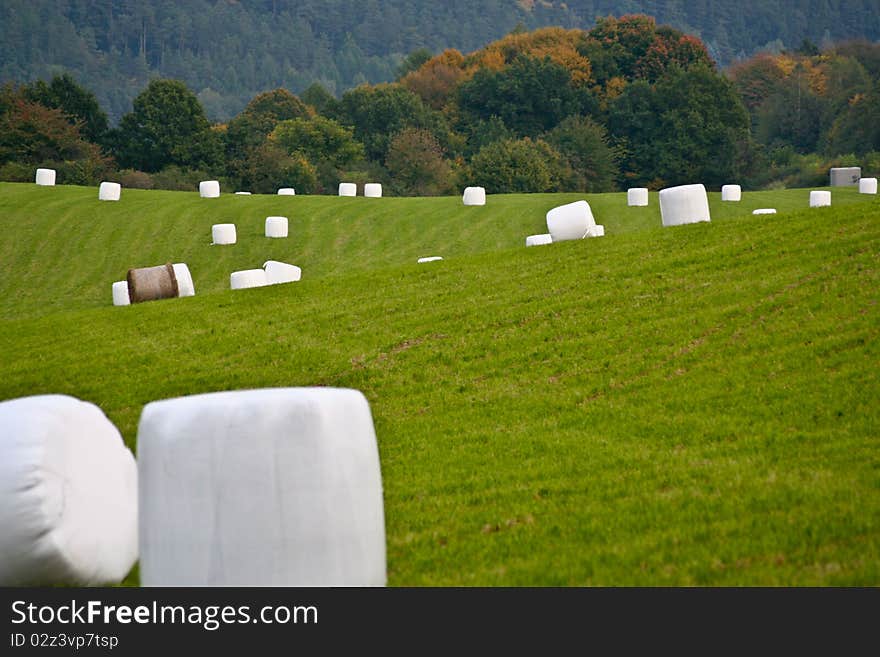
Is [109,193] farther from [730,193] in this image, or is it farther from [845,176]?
[845,176]

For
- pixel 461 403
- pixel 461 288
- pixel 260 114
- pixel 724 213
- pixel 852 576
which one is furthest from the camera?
pixel 260 114

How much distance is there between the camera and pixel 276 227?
50.2m

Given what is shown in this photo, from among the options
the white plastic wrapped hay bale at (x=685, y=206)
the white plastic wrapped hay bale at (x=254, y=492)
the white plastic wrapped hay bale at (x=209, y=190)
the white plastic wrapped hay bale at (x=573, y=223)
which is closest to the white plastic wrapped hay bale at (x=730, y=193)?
the white plastic wrapped hay bale at (x=209, y=190)

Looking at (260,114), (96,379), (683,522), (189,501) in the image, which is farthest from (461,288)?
(260,114)

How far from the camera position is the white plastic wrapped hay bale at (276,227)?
165ft

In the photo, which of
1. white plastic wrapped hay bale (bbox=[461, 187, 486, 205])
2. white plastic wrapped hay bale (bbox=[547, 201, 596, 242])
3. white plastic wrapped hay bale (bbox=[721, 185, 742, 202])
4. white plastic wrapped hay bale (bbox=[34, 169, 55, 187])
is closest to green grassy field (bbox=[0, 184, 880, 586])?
white plastic wrapped hay bale (bbox=[547, 201, 596, 242])

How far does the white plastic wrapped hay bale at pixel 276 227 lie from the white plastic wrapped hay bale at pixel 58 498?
131 ft

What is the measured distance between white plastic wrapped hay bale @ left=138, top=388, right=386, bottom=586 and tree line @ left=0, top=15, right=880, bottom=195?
71.9 meters

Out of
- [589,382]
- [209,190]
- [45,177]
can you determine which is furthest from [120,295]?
[45,177]

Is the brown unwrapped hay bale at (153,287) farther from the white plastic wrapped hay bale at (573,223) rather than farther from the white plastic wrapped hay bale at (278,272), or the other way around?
the white plastic wrapped hay bale at (573,223)

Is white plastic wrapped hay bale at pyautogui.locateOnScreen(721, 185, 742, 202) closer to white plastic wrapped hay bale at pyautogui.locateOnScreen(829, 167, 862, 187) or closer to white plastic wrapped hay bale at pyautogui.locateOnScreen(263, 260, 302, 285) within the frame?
white plastic wrapped hay bale at pyautogui.locateOnScreen(829, 167, 862, 187)
